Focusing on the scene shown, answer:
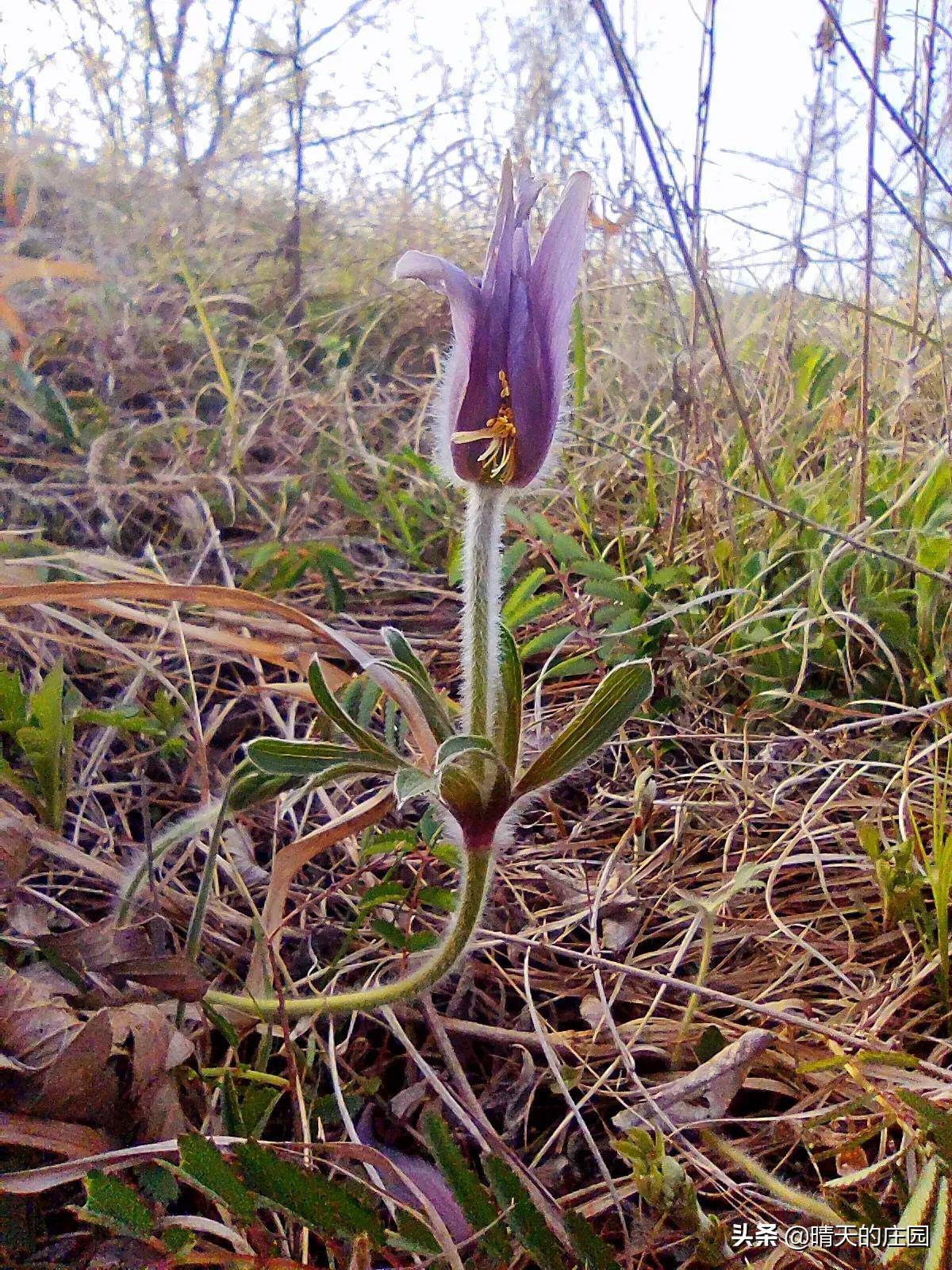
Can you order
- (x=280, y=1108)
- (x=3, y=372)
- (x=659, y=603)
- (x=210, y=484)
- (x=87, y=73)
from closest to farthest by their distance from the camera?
(x=280, y=1108)
(x=659, y=603)
(x=210, y=484)
(x=3, y=372)
(x=87, y=73)

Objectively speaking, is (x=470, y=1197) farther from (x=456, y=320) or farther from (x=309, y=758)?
(x=456, y=320)

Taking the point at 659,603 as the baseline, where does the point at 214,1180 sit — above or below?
below

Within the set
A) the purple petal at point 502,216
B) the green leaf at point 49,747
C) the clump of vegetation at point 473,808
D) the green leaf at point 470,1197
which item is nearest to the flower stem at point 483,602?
the clump of vegetation at point 473,808

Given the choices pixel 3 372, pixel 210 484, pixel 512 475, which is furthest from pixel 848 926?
pixel 3 372

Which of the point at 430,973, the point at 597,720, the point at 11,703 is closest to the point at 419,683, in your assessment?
the point at 597,720

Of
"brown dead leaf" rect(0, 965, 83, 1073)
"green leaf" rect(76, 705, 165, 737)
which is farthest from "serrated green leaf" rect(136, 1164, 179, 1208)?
"green leaf" rect(76, 705, 165, 737)

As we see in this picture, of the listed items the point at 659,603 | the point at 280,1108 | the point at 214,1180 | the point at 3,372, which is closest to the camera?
the point at 214,1180

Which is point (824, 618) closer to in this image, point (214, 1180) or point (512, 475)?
point (512, 475)

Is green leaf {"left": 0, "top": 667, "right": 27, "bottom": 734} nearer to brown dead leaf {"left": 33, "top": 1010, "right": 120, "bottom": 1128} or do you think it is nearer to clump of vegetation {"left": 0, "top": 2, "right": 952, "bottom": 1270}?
clump of vegetation {"left": 0, "top": 2, "right": 952, "bottom": 1270}
